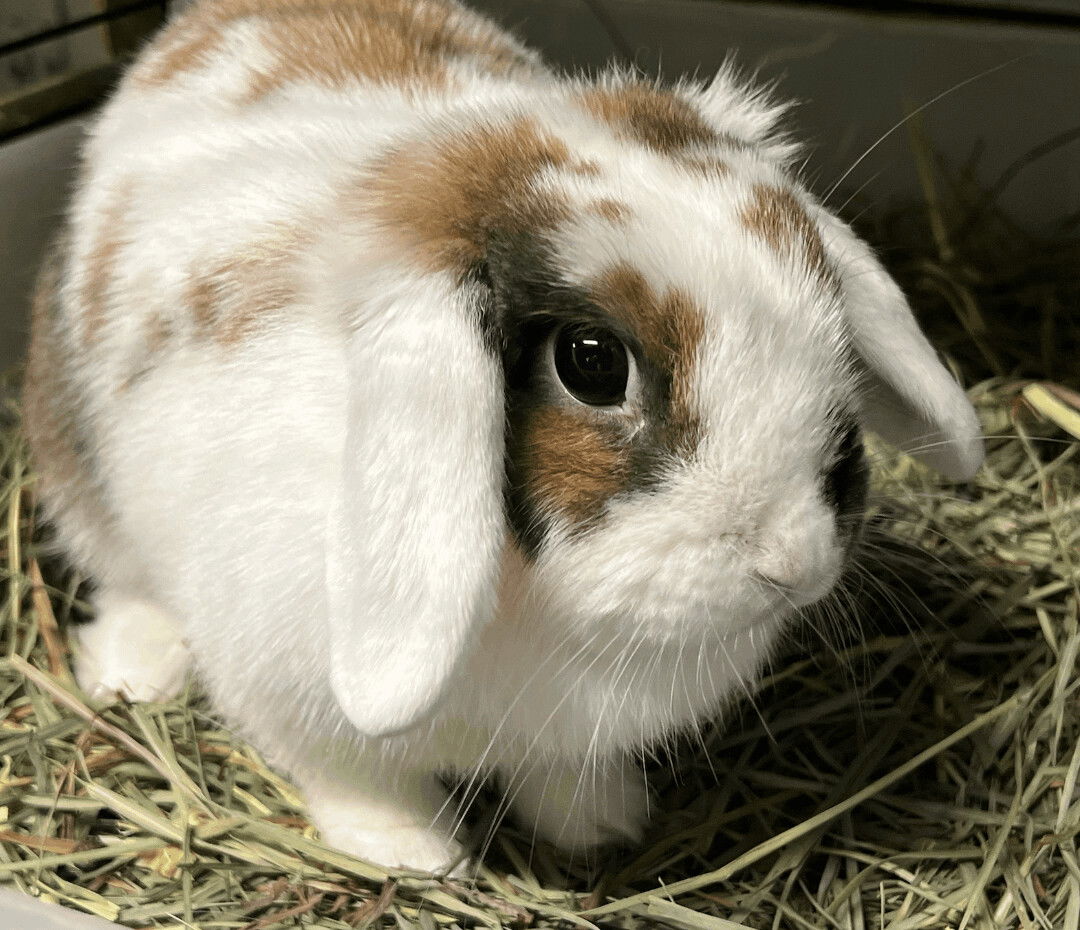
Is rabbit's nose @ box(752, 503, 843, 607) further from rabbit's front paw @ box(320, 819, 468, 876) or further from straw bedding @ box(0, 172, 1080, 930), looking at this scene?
rabbit's front paw @ box(320, 819, 468, 876)

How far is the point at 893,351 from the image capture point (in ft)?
5.22

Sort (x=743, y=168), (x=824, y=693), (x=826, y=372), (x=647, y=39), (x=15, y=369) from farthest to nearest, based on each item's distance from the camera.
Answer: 1. (x=647, y=39)
2. (x=15, y=369)
3. (x=824, y=693)
4. (x=743, y=168)
5. (x=826, y=372)

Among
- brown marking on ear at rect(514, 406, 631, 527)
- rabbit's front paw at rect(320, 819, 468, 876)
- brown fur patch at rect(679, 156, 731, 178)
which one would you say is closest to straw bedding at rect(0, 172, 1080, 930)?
rabbit's front paw at rect(320, 819, 468, 876)

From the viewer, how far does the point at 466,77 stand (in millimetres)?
1804

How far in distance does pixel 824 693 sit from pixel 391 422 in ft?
3.35

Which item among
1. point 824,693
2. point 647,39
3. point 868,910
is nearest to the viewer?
point 868,910

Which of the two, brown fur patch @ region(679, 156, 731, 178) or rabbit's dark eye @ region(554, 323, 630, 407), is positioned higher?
brown fur patch @ region(679, 156, 731, 178)

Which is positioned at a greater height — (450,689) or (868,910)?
(450,689)

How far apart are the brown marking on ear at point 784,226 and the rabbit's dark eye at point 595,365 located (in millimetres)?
210

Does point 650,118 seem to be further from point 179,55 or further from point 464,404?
point 179,55

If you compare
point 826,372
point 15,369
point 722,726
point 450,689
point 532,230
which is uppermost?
point 532,230

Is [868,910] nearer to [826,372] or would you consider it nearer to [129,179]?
[826,372]

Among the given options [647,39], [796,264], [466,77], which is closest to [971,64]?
[647,39]

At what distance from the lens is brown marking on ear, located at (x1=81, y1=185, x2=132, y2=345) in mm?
1722
